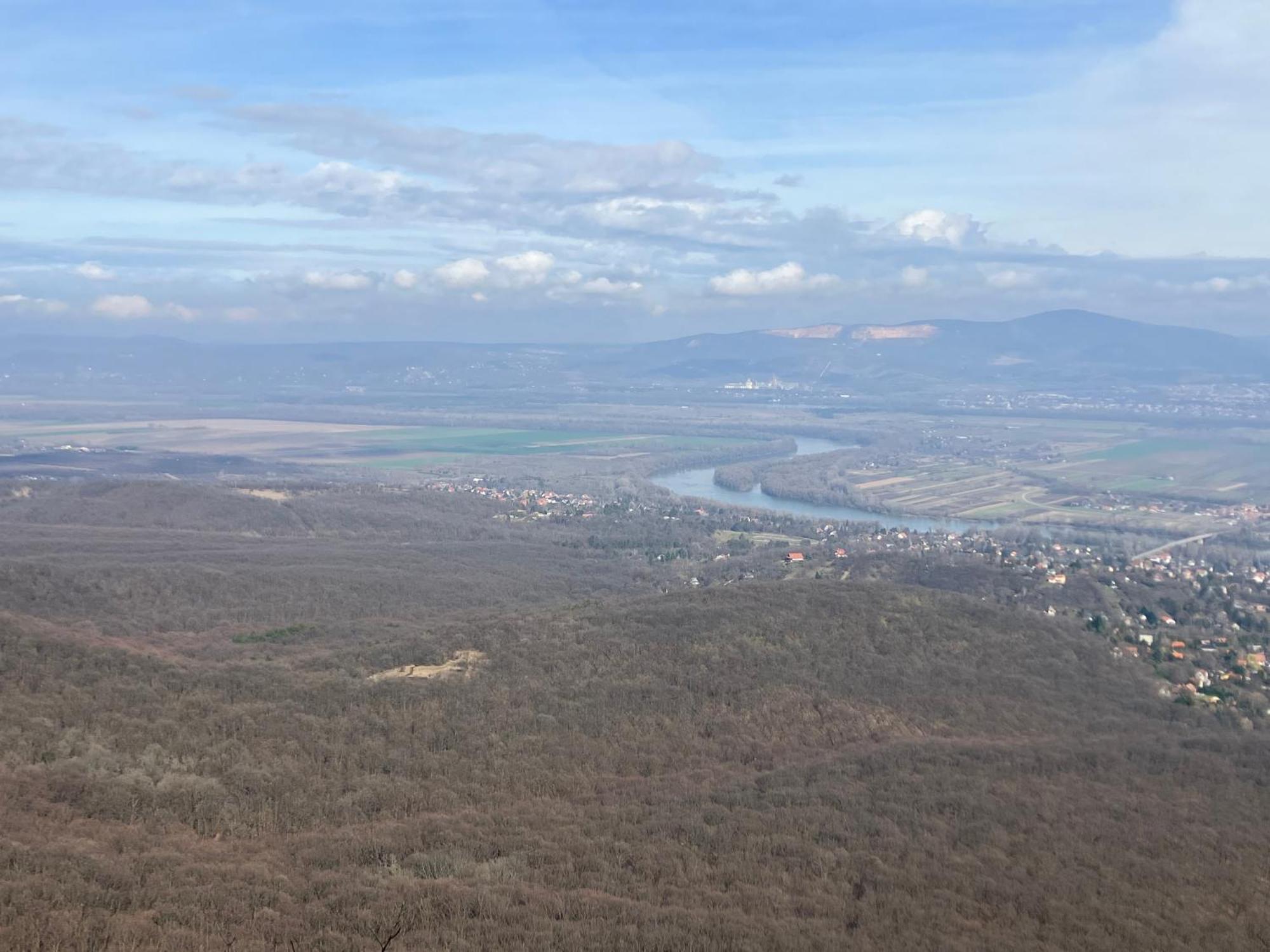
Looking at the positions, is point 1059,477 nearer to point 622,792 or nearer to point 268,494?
point 268,494

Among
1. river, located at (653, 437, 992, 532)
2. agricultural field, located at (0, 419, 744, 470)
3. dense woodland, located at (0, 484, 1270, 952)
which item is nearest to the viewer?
dense woodland, located at (0, 484, 1270, 952)

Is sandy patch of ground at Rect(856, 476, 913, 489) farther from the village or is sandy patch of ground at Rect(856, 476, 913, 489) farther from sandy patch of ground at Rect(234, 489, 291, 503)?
sandy patch of ground at Rect(234, 489, 291, 503)

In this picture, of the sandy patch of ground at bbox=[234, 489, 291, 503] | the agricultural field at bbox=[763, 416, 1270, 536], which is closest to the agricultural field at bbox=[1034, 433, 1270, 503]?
the agricultural field at bbox=[763, 416, 1270, 536]

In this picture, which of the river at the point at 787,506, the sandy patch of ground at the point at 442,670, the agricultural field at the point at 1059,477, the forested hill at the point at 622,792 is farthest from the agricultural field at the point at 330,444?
the forested hill at the point at 622,792

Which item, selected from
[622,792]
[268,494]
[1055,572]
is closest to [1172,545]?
[1055,572]

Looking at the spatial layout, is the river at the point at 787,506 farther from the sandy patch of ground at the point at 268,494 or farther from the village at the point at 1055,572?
the sandy patch of ground at the point at 268,494
